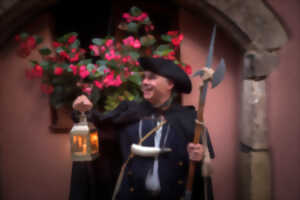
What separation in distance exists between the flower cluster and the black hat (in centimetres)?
37

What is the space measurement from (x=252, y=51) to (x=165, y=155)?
0.98m

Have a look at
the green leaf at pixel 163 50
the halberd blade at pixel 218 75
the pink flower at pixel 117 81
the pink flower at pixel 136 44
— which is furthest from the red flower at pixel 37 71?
the halberd blade at pixel 218 75

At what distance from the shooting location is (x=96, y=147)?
1395 mm

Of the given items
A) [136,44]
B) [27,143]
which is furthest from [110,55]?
[27,143]

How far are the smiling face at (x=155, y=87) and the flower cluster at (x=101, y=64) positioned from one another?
1.25 ft

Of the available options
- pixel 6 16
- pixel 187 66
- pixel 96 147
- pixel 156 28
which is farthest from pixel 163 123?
pixel 6 16

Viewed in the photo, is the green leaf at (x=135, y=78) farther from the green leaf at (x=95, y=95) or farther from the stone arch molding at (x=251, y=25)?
the stone arch molding at (x=251, y=25)

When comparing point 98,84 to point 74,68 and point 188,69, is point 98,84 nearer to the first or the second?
point 74,68

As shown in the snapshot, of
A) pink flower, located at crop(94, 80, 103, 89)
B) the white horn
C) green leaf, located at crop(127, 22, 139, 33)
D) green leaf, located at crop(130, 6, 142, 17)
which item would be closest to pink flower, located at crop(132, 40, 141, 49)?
green leaf, located at crop(127, 22, 139, 33)

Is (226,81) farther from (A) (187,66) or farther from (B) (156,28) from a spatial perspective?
(B) (156,28)

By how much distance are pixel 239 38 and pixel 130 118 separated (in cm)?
100

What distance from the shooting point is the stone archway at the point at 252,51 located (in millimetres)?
1643

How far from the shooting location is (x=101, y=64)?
1791 millimetres

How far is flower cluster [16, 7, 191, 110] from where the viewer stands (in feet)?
5.83
